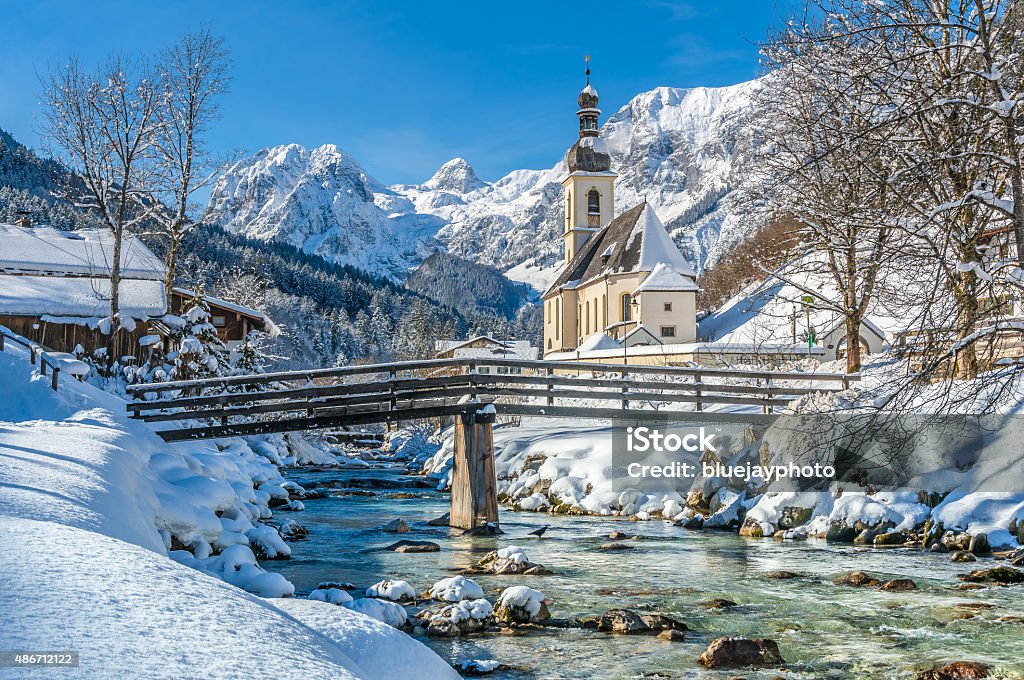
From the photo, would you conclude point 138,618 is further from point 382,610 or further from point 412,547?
point 412,547

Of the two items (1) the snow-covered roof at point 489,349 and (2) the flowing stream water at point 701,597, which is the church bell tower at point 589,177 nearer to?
(1) the snow-covered roof at point 489,349

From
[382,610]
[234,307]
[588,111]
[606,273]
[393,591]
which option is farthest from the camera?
[588,111]

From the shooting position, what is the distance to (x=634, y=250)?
194 feet

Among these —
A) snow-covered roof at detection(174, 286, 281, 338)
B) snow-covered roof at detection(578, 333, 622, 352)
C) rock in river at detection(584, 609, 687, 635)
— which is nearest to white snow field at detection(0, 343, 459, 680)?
rock in river at detection(584, 609, 687, 635)

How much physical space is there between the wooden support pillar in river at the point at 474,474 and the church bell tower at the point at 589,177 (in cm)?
5825

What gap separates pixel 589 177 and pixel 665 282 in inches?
960

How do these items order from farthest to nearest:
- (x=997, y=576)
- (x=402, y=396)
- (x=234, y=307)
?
(x=234, y=307), (x=402, y=396), (x=997, y=576)

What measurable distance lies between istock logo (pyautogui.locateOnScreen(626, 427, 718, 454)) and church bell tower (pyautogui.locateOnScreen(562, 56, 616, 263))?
5308cm

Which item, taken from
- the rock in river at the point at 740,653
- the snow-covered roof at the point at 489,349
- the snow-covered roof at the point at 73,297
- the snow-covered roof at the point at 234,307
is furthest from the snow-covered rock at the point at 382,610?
the snow-covered roof at the point at 489,349

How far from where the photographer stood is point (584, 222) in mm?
76188

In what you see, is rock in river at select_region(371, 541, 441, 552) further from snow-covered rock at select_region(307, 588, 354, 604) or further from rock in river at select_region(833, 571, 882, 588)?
rock in river at select_region(833, 571, 882, 588)

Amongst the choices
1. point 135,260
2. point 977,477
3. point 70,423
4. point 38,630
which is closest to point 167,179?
point 135,260

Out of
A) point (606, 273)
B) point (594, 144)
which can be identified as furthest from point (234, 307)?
point (594, 144)

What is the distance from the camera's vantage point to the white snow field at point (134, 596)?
383 cm
